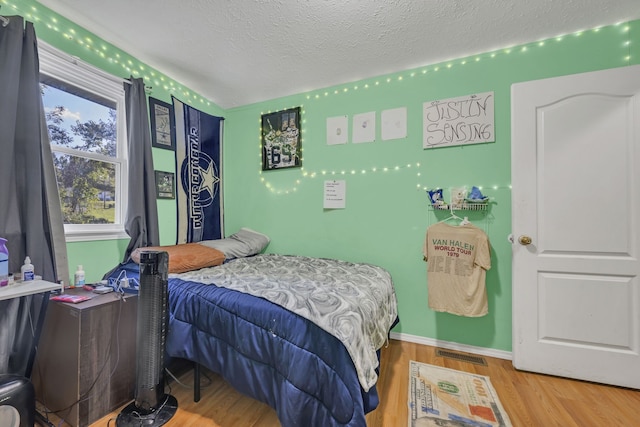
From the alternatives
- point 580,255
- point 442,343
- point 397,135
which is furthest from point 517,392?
point 397,135

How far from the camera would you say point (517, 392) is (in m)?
1.69

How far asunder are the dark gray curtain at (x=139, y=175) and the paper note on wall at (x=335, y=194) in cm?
156

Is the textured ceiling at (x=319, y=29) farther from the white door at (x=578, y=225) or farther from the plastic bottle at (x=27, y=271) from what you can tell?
the plastic bottle at (x=27, y=271)

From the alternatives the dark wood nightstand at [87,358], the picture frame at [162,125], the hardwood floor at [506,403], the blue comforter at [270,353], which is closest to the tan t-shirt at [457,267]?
the hardwood floor at [506,403]

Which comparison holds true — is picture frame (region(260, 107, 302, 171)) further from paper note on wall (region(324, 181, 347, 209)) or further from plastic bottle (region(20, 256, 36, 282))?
plastic bottle (region(20, 256, 36, 282))

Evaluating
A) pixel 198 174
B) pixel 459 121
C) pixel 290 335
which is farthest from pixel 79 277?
pixel 459 121

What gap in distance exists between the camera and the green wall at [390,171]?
1.95 metres

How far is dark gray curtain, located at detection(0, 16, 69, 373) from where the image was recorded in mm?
1468

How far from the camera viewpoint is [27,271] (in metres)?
1.42

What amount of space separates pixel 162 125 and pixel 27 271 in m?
1.58

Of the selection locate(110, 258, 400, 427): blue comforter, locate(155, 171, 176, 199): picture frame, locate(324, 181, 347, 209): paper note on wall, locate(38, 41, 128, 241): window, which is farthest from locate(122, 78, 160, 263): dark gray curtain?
locate(324, 181, 347, 209): paper note on wall

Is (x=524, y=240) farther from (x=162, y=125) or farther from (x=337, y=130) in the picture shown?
(x=162, y=125)

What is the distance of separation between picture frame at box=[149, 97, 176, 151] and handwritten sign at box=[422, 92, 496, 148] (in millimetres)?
2412

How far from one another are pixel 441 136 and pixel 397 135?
378mm
